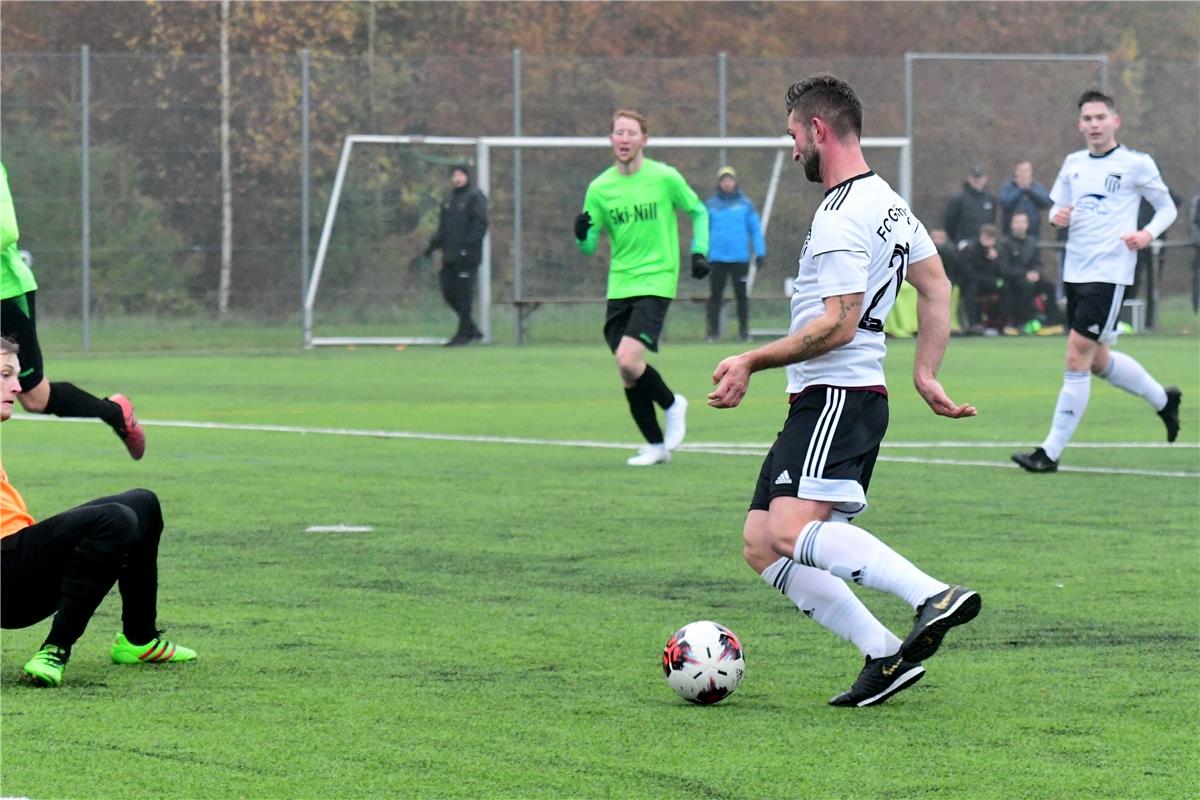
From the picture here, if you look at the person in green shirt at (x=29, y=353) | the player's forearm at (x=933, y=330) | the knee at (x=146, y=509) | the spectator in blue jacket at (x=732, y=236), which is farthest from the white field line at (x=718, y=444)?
the spectator in blue jacket at (x=732, y=236)

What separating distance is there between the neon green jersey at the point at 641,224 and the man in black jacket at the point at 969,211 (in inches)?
637

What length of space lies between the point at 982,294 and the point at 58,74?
1292 cm

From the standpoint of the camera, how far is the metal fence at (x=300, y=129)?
27047 mm

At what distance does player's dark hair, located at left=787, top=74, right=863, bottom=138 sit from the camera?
19.9 ft

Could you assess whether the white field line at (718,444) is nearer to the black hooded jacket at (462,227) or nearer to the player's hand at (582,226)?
the player's hand at (582,226)

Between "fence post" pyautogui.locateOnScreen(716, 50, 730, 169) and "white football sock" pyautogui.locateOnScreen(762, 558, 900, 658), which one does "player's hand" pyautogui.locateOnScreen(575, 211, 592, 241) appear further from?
"fence post" pyautogui.locateOnScreen(716, 50, 730, 169)

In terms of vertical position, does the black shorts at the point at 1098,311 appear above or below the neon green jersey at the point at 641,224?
below

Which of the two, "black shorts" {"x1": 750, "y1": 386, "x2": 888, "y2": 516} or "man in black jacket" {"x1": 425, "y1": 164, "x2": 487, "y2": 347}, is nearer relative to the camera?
"black shorts" {"x1": 750, "y1": 386, "x2": 888, "y2": 516}

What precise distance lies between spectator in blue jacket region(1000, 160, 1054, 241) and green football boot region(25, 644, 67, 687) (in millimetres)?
24634

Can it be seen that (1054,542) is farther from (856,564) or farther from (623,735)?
(623,735)

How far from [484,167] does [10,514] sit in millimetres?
Result: 23348

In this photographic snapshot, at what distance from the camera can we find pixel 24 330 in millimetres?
9797

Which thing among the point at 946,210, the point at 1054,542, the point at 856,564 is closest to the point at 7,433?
the point at 1054,542

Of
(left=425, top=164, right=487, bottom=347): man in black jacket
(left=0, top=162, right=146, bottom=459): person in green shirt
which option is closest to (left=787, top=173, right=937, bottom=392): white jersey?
(left=0, top=162, right=146, bottom=459): person in green shirt
